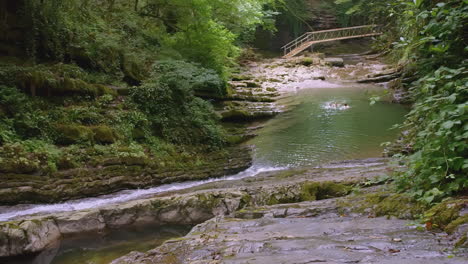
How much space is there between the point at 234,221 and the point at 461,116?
2746 millimetres

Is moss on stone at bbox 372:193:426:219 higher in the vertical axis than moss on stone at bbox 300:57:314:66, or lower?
lower

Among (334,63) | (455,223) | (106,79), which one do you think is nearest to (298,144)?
(106,79)

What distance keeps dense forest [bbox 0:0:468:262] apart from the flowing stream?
1.45 feet

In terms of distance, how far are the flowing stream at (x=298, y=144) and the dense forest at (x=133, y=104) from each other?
442 millimetres

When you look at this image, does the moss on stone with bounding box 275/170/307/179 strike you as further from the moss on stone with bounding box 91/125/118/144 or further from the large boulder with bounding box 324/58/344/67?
the large boulder with bounding box 324/58/344/67

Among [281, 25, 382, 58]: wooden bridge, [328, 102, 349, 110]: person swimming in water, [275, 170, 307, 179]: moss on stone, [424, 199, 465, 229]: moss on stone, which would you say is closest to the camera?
[424, 199, 465, 229]: moss on stone

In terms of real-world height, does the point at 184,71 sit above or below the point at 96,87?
above

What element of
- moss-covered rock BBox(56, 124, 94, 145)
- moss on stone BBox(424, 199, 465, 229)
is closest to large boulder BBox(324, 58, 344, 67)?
moss-covered rock BBox(56, 124, 94, 145)

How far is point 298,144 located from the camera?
434 inches

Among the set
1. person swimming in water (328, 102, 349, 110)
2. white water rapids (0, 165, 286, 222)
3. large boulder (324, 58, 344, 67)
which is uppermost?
large boulder (324, 58, 344, 67)

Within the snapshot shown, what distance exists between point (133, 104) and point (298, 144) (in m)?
5.31

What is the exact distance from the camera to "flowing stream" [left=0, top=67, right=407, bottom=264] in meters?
5.33

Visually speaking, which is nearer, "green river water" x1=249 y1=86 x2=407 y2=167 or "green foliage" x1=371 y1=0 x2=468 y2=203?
"green foliage" x1=371 y1=0 x2=468 y2=203

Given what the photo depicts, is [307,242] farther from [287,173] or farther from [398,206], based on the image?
[287,173]
